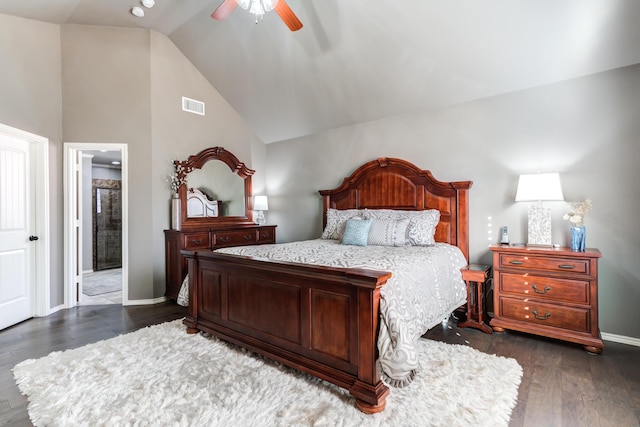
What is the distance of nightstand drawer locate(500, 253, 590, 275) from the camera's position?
2717 millimetres

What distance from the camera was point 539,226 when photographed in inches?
124

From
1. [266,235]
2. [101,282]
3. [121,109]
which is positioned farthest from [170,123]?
[101,282]

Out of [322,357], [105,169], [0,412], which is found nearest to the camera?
[0,412]

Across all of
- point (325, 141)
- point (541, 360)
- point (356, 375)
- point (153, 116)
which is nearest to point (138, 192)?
point (153, 116)

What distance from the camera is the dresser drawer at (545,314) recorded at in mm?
2699

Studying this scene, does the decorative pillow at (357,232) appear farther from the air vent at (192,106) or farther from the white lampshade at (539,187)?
the air vent at (192,106)

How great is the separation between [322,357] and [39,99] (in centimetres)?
428

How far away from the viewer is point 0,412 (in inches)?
74.2

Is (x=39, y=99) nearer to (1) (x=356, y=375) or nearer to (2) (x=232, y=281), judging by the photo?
(2) (x=232, y=281)

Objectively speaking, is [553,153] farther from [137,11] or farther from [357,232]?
[137,11]

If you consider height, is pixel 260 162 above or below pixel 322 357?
above

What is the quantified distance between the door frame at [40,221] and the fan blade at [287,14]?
10.4 ft

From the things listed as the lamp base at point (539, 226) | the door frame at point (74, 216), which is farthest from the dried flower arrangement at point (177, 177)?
the lamp base at point (539, 226)

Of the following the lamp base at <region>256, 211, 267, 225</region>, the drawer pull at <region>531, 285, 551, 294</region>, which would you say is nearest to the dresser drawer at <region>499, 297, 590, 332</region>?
the drawer pull at <region>531, 285, 551, 294</region>
